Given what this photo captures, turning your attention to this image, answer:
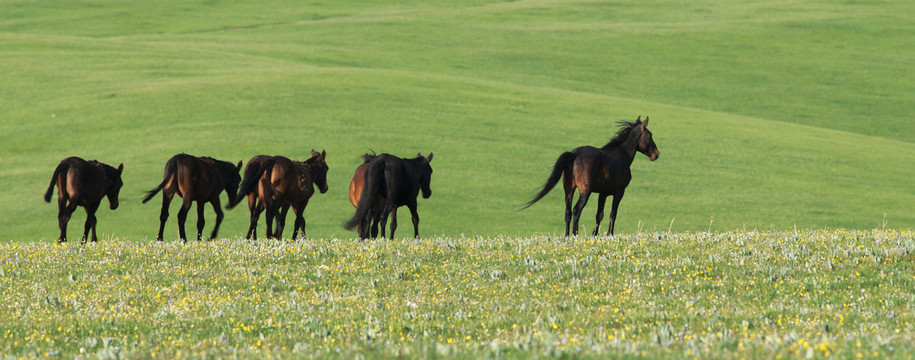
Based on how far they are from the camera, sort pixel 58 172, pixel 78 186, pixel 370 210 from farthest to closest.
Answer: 1. pixel 78 186
2. pixel 58 172
3. pixel 370 210

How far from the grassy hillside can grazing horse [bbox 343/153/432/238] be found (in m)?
5.49

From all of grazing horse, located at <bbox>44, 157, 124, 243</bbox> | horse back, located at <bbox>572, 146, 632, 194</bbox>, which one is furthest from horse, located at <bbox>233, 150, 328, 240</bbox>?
horse back, located at <bbox>572, 146, 632, 194</bbox>

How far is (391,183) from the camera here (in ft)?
59.0

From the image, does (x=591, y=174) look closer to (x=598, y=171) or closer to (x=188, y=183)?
(x=598, y=171)

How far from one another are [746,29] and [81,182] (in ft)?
234

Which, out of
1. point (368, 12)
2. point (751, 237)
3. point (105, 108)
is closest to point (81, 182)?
point (751, 237)

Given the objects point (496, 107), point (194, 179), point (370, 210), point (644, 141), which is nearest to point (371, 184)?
point (370, 210)

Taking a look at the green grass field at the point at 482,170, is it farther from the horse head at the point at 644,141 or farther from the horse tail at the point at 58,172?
A: the horse tail at the point at 58,172

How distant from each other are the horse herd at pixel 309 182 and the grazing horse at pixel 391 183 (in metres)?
0.02

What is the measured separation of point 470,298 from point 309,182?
949cm

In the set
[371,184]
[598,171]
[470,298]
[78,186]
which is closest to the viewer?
[470,298]

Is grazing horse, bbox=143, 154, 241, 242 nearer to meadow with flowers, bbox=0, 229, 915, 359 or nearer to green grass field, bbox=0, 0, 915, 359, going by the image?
green grass field, bbox=0, 0, 915, 359

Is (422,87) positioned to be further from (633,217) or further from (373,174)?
(373,174)

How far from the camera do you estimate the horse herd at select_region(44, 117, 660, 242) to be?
18203 mm
